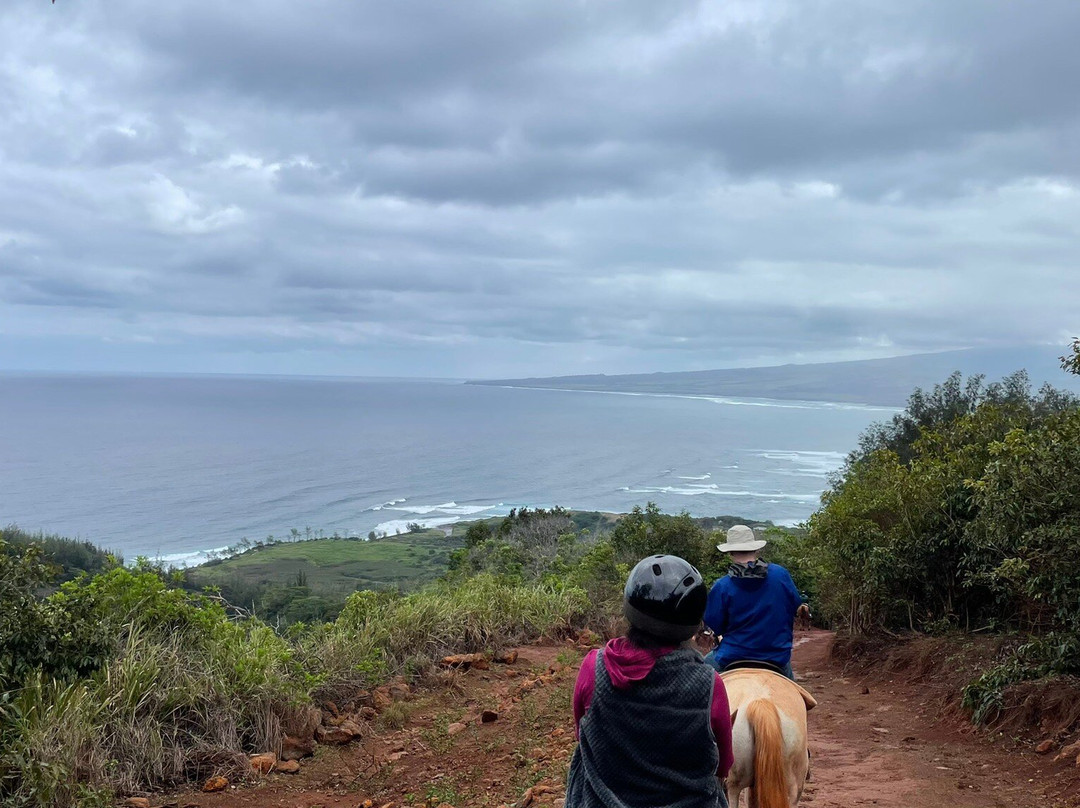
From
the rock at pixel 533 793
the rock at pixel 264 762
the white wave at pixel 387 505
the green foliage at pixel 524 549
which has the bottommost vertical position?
the white wave at pixel 387 505

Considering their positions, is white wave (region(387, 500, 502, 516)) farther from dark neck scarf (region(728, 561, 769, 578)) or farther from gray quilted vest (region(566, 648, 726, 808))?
gray quilted vest (region(566, 648, 726, 808))

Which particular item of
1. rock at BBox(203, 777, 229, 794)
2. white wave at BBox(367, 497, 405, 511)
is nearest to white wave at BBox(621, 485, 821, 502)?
white wave at BBox(367, 497, 405, 511)

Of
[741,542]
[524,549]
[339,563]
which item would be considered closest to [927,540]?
[741,542]

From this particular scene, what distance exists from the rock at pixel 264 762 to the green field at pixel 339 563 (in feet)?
100

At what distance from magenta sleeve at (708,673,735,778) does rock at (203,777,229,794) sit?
5.07m

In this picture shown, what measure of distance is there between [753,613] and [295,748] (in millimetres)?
4365

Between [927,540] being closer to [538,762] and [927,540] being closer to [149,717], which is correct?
[538,762]

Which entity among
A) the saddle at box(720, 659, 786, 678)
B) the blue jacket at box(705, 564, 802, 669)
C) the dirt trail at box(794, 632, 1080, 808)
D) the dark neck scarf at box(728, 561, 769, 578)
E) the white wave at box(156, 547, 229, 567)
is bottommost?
the white wave at box(156, 547, 229, 567)

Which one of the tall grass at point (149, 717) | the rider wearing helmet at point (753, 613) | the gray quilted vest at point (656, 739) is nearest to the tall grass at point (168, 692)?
the tall grass at point (149, 717)

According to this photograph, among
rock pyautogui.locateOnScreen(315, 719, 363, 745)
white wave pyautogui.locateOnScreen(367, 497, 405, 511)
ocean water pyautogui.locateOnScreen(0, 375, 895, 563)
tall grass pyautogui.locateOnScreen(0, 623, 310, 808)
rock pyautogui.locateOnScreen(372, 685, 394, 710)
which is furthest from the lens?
white wave pyautogui.locateOnScreen(367, 497, 405, 511)

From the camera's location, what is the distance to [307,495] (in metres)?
80.4

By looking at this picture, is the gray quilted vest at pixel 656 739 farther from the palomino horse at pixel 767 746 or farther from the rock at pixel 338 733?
the rock at pixel 338 733

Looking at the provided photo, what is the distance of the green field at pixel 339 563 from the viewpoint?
40.6 metres

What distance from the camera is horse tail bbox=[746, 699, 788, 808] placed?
4.20 metres
